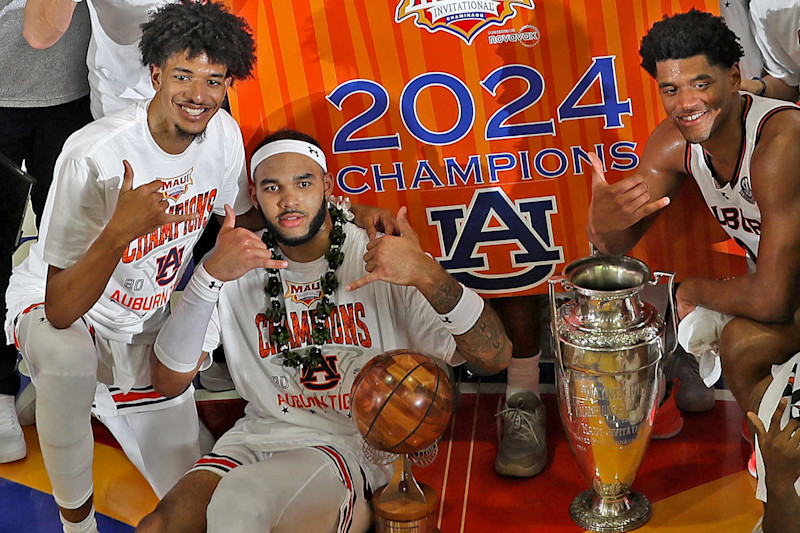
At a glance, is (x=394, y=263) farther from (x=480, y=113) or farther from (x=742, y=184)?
(x=742, y=184)

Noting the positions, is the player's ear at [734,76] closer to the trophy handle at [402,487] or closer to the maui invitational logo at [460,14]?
the maui invitational logo at [460,14]

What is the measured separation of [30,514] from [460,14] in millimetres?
2370

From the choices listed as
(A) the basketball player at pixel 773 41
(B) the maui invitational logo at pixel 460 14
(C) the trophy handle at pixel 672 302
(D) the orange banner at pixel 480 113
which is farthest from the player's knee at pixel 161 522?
(A) the basketball player at pixel 773 41

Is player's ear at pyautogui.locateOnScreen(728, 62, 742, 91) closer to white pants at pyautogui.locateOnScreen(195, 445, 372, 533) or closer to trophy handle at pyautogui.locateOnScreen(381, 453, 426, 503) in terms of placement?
trophy handle at pyautogui.locateOnScreen(381, 453, 426, 503)

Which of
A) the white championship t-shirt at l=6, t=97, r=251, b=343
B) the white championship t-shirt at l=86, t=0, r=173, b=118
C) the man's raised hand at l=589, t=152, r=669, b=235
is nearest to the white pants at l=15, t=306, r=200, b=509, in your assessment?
the white championship t-shirt at l=6, t=97, r=251, b=343

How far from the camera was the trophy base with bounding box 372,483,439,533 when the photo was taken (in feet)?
10.6

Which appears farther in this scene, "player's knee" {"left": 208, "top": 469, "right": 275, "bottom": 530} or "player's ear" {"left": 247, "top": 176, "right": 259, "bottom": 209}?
"player's ear" {"left": 247, "top": 176, "right": 259, "bottom": 209}

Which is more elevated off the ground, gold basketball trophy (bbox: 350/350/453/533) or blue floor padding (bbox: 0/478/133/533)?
gold basketball trophy (bbox: 350/350/453/533)

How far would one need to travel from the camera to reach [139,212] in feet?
10.6

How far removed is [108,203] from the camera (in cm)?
341

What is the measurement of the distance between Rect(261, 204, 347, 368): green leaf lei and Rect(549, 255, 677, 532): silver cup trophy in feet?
2.39

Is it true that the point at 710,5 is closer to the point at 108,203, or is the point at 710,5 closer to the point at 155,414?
the point at 108,203

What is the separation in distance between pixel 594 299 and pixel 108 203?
1593mm

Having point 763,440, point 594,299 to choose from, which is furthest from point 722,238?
point 763,440
